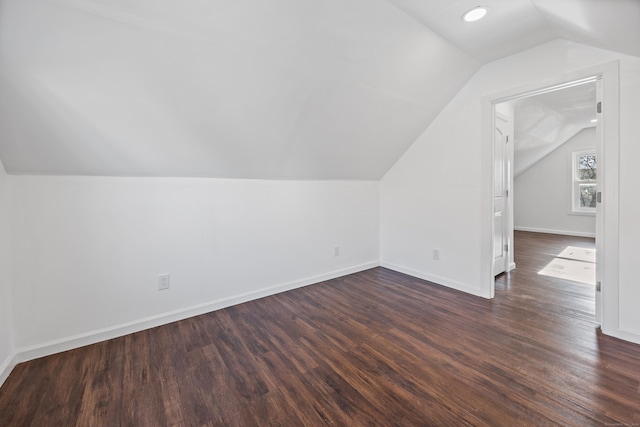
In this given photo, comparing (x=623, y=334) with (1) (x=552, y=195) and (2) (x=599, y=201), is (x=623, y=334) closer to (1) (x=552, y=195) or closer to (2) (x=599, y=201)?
(2) (x=599, y=201)

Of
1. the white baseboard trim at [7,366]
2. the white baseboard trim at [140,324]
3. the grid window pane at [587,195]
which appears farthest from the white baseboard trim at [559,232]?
the white baseboard trim at [7,366]

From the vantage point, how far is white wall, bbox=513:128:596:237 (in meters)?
6.08

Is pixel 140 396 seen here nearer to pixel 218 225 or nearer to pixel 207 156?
pixel 218 225

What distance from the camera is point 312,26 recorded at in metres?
1.76

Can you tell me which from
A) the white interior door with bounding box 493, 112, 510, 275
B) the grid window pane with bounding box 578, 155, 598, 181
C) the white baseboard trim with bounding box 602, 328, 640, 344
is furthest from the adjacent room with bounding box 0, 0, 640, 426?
the grid window pane with bounding box 578, 155, 598, 181

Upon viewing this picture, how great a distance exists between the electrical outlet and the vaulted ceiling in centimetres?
87

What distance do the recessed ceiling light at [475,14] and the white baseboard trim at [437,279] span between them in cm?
243

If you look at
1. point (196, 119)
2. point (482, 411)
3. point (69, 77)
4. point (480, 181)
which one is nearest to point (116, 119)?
point (69, 77)

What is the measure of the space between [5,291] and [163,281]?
913 mm

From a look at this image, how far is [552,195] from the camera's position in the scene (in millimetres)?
6562

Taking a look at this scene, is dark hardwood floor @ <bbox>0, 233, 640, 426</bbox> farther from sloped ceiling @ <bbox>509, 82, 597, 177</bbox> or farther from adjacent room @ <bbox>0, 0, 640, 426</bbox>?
sloped ceiling @ <bbox>509, 82, 597, 177</bbox>

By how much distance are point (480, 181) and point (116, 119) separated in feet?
10.3

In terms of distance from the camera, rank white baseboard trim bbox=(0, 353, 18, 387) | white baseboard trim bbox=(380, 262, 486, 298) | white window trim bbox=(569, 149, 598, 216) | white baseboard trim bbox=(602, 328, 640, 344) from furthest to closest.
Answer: white window trim bbox=(569, 149, 598, 216), white baseboard trim bbox=(380, 262, 486, 298), white baseboard trim bbox=(602, 328, 640, 344), white baseboard trim bbox=(0, 353, 18, 387)

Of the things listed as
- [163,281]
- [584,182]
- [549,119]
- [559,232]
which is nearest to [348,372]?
[163,281]
